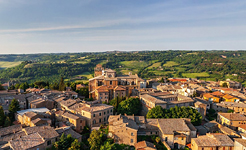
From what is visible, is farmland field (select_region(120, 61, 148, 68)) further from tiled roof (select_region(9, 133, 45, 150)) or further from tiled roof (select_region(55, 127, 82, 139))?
tiled roof (select_region(9, 133, 45, 150))

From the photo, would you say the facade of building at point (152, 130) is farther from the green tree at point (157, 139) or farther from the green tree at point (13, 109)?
the green tree at point (13, 109)

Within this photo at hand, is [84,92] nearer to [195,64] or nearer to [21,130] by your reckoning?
[21,130]

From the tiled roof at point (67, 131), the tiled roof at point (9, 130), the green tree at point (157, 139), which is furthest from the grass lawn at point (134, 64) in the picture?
the tiled roof at point (9, 130)

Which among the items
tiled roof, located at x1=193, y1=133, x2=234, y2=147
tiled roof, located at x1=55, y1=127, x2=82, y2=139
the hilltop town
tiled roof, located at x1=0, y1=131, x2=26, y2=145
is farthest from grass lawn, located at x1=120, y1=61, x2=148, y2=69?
tiled roof, located at x1=0, y1=131, x2=26, y2=145

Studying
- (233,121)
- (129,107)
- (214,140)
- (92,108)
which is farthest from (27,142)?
(233,121)

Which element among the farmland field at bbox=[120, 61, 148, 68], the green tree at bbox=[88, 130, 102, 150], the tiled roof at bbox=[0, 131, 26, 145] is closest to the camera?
the green tree at bbox=[88, 130, 102, 150]

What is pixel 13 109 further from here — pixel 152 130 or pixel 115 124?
pixel 152 130
